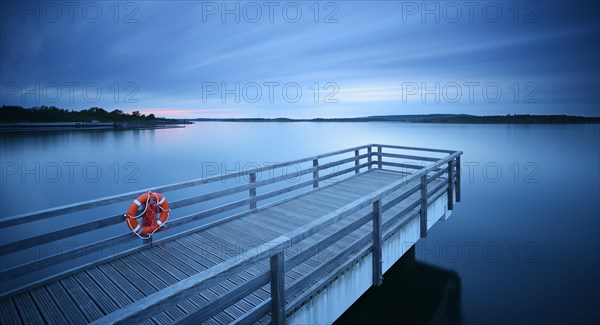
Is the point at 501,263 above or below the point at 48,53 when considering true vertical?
below

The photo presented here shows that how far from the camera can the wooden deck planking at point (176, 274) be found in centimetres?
257

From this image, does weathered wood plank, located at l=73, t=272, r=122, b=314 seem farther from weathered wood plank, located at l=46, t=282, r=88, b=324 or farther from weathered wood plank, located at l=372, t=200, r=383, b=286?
weathered wood plank, located at l=372, t=200, r=383, b=286

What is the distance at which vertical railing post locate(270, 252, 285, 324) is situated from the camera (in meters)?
2.14

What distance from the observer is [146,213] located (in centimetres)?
367

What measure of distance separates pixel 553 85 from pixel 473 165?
760 cm

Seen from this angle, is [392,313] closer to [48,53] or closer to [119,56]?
[119,56]

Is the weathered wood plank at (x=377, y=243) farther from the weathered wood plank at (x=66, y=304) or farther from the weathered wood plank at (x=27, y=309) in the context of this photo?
the weathered wood plank at (x=27, y=309)

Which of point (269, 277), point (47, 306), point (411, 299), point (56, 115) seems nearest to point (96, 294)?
point (47, 306)

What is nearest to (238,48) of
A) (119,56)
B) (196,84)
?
(119,56)

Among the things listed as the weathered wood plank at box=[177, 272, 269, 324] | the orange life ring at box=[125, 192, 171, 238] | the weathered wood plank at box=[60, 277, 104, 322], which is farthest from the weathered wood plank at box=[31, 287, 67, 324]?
the weathered wood plank at box=[177, 272, 269, 324]

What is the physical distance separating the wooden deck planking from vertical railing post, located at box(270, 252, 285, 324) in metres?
0.39

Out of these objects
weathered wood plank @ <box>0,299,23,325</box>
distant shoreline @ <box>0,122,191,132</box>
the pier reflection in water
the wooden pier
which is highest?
distant shoreline @ <box>0,122,191,132</box>

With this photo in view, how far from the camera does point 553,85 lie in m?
20.3

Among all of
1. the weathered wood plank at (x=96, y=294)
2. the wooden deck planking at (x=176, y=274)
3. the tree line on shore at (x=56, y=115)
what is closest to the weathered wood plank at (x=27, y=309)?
the wooden deck planking at (x=176, y=274)
